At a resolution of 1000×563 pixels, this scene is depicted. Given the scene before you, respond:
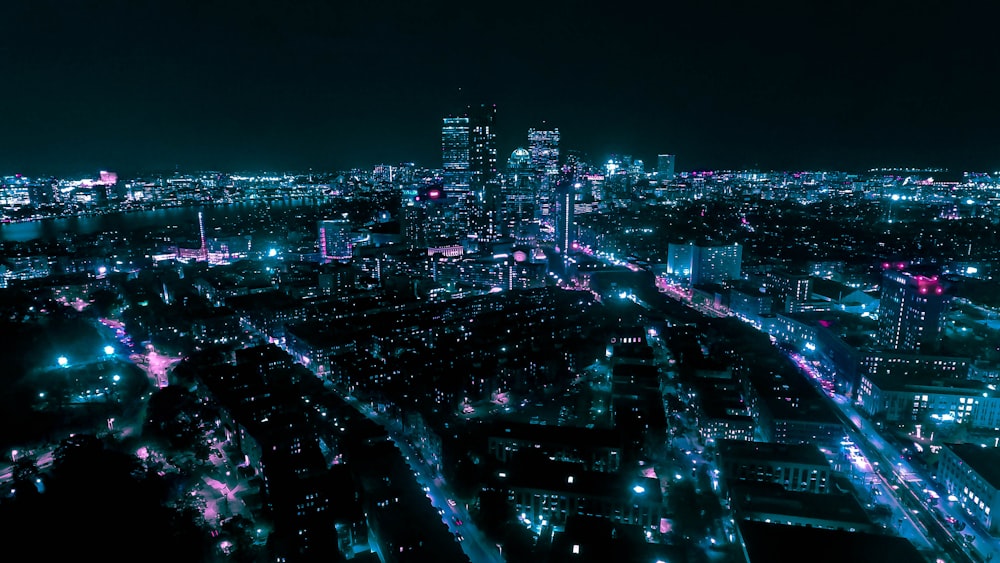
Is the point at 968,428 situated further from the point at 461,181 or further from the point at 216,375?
the point at 461,181

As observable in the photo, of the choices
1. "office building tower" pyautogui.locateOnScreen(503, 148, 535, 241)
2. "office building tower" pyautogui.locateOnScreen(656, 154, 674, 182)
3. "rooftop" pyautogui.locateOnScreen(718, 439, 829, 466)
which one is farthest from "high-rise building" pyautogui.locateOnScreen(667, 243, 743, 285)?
"office building tower" pyautogui.locateOnScreen(656, 154, 674, 182)

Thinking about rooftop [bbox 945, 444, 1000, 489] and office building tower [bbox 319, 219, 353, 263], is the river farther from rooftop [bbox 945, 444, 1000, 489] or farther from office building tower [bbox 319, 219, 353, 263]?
rooftop [bbox 945, 444, 1000, 489]

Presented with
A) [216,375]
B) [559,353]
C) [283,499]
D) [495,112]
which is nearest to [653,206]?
[495,112]

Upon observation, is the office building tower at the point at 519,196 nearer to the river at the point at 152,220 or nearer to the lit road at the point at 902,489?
the river at the point at 152,220

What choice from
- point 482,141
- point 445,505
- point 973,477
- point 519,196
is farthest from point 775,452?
point 482,141

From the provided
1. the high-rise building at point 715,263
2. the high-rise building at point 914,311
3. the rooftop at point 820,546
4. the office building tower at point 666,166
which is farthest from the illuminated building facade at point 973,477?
the office building tower at point 666,166

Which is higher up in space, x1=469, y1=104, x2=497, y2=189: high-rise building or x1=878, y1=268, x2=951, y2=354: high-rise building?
x1=469, y1=104, x2=497, y2=189: high-rise building
